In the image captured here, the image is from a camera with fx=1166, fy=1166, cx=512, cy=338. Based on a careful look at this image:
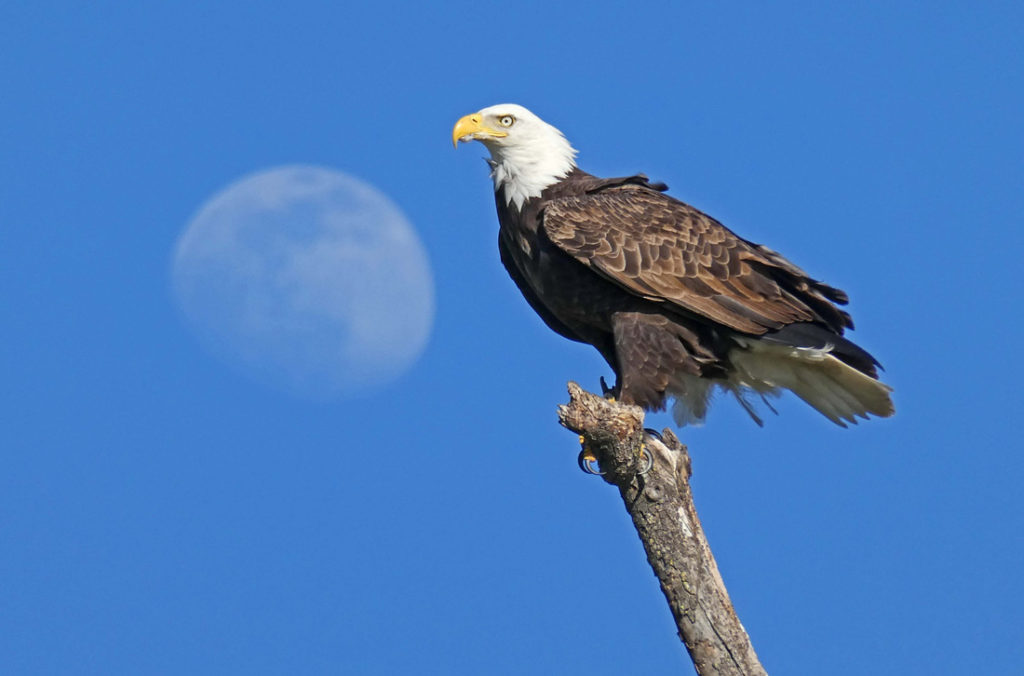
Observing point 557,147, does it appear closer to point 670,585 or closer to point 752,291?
point 752,291

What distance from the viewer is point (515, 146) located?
8109 millimetres

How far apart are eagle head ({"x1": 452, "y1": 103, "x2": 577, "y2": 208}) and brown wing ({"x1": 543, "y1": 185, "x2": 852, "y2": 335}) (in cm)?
40

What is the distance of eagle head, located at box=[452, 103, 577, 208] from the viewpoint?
796cm

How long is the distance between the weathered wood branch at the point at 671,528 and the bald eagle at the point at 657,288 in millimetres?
1162

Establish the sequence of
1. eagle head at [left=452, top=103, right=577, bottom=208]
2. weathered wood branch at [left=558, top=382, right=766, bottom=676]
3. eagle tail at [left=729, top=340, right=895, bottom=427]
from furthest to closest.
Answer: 1. eagle head at [left=452, top=103, right=577, bottom=208]
2. eagle tail at [left=729, top=340, right=895, bottom=427]
3. weathered wood branch at [left=558, top=382, right=766, bottom=676]

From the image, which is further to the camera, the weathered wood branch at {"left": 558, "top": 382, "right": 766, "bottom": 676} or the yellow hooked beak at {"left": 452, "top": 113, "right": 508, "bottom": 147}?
the yellow hooked beak at {"left": 452, "top": 113, "right": 508, "bottom": 147}

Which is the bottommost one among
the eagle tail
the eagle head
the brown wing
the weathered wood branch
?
the weathered wood branch

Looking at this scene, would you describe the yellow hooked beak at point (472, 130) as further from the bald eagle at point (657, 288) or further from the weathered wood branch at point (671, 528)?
the weathered wood branch at point (671, 528)

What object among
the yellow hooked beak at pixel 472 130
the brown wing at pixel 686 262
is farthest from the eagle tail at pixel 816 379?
the yellow hooked beak at pixel 472 130

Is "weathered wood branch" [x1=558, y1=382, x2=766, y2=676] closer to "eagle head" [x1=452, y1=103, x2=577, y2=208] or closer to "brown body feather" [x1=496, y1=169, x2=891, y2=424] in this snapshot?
"brown body feather" [x1=496, y1=169, x2=891, y2=424]

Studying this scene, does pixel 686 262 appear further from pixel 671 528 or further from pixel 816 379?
pixel 671 528

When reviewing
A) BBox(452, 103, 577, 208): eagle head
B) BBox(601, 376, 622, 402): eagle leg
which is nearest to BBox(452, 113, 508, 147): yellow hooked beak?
BBox(452, 103, 577, 208): eagle head

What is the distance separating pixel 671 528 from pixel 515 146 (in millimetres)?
3243

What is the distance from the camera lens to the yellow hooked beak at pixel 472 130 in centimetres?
802
